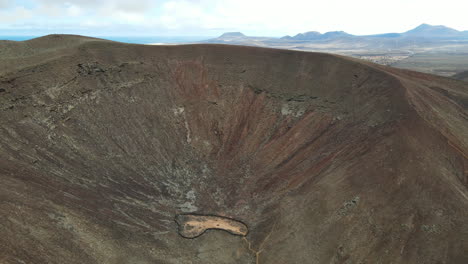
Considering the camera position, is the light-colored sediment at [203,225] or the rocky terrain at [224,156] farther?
the light-colored sediment at [203,225]

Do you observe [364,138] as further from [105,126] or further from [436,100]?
[105,126]

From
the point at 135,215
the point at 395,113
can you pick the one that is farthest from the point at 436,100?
the point at 135,215

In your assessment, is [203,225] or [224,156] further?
[224,156]

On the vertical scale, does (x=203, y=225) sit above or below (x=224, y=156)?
below

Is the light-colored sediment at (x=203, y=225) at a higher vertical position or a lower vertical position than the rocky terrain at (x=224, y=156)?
lower
